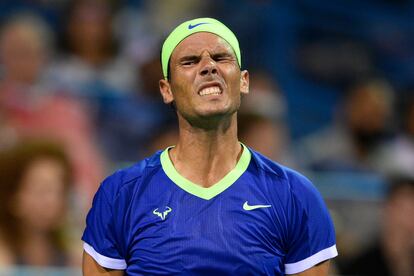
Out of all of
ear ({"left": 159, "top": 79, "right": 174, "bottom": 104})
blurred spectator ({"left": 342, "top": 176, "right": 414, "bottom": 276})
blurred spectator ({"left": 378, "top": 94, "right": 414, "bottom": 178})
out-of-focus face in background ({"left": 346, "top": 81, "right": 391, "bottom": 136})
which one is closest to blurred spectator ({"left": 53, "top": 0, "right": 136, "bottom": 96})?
out-of-focus face in background ({"left": 346, "top": 81, "right": 391, "bottom": 136})

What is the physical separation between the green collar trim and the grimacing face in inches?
8.1

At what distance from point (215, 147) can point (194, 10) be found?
6159 mm

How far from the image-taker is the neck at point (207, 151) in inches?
156

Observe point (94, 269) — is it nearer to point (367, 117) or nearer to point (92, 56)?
point (367, 117)

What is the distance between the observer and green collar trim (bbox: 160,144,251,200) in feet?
12.7

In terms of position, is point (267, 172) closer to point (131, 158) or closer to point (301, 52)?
point (131, 158)

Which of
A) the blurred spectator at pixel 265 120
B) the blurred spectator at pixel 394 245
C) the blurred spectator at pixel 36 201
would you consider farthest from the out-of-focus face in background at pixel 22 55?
the blurred spectator at pixel 394 245

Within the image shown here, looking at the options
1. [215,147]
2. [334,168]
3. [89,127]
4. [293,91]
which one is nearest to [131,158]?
[89,127]

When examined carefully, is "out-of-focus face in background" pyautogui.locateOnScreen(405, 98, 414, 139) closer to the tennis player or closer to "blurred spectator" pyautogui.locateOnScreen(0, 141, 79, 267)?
"blurred spectator" pyautogui.locateOnScreen(0, 141, 79, 267)

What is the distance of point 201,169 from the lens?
3967 millimetres

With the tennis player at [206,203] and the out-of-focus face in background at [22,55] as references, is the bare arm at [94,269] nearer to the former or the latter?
the tennis player at [206,203]

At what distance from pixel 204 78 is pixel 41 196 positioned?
243cm

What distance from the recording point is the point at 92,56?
837 centimetres

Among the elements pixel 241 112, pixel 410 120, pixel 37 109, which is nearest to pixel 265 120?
pixel 241 112
